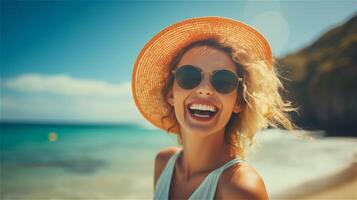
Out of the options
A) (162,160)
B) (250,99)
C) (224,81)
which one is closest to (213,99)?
(224,81)

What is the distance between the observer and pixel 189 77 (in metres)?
2.65

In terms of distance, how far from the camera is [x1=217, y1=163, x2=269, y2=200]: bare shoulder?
7.14ft

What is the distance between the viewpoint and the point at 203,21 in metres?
2.81

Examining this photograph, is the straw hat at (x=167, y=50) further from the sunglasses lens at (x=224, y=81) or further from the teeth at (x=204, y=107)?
the teeth at (x=204, y=107)

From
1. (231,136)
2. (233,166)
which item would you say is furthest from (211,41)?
(233,166)

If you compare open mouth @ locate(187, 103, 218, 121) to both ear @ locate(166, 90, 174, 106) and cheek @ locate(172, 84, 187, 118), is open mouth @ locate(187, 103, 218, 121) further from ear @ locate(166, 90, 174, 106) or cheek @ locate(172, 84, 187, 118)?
ear @ locate(166, 90, 174, 106)

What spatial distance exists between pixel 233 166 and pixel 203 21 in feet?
3.80

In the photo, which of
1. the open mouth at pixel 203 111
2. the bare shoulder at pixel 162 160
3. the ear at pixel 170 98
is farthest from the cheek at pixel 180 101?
the bare shoulder at pixel 162 160

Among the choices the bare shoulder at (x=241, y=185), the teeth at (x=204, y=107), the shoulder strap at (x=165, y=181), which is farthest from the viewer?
the shoulder strap at (x=165, y=181)

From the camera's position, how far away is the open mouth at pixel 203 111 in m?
2.54

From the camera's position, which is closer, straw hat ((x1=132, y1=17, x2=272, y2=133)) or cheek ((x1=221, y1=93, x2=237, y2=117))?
cheek ((x1=221, y1=93, x2=237, y2=117))

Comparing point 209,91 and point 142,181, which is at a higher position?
point 209,91

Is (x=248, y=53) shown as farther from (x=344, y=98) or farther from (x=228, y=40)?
(x=344, y=98)

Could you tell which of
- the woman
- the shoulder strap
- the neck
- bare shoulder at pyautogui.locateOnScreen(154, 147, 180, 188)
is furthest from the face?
bare shoulder at pyautogui.locateOnScreen(154, 147, 180, 188)
